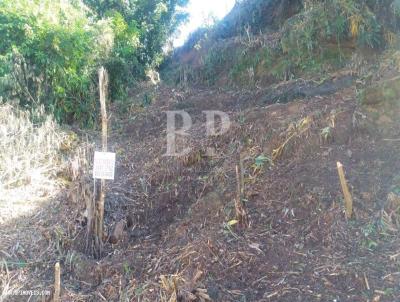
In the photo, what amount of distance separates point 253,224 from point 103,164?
136 cm

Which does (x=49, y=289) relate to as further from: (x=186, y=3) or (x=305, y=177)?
(x=186, y=3)

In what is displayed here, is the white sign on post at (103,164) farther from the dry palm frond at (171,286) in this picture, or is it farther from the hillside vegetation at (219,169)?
the dry palm frond at (171,286)

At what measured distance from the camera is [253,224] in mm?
3332

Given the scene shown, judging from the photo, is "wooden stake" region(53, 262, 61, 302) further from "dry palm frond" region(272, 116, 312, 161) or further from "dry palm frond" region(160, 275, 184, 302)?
"dry palm frond" region(272, 116, 312, 161)

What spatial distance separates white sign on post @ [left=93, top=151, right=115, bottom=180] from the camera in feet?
10.8

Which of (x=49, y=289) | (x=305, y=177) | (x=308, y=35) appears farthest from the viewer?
(x=308, y=35)

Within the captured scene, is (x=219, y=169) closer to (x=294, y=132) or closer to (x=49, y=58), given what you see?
(x=294, y=132)

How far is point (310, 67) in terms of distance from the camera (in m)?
6.61

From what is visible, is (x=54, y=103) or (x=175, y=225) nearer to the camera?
(x=175, y=225)

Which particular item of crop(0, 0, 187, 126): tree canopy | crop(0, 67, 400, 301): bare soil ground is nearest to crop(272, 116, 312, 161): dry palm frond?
crop(0, 67, 400, 301): bare soil ground

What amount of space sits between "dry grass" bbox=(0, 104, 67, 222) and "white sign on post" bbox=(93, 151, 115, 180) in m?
1.71

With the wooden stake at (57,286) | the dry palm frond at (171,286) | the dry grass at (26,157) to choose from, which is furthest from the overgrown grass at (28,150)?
the dry palm frond at (171,286)

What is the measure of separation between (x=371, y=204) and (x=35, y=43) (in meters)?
6.30

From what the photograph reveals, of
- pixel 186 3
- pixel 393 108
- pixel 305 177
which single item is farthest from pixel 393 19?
pixel 186 3
